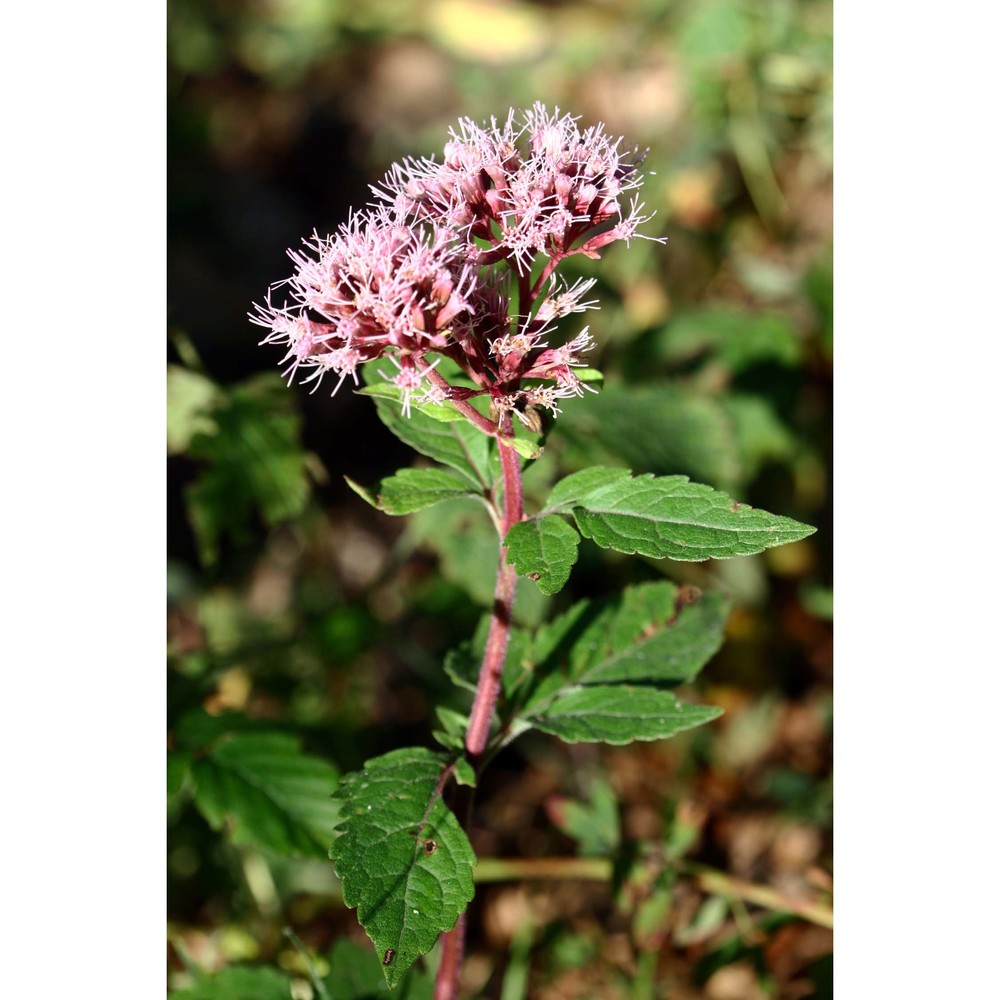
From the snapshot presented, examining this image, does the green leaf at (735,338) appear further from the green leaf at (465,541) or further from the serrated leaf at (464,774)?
the serrated leaf at (464,774)

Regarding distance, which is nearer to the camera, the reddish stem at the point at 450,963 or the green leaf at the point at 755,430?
the reddish stem at the point at 450,963

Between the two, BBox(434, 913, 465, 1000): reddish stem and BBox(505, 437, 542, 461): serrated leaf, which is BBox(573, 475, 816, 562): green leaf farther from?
BBox(434, 913, 465, 1000): reddish stem

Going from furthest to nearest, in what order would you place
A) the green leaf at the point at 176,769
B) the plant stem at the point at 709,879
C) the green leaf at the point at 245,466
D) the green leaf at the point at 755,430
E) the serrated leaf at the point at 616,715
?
the green leaf at the point at 755,430
the green leaf at the point at 245,466
the plant stem at the point at 709,879
the green leaf at the point at 176,769
the serrated leaf at the point at 616,715

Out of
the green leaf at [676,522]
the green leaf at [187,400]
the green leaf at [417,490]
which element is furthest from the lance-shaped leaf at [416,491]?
the green leaf at [187,400]

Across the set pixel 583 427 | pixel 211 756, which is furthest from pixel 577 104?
pixel 211 756

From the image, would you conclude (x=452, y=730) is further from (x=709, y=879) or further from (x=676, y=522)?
(x=709, y=879)

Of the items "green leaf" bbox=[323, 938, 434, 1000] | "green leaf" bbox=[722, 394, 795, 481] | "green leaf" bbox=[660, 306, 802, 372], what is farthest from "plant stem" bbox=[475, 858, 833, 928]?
"green leaf" bbox=[660, 306, 802, 372]

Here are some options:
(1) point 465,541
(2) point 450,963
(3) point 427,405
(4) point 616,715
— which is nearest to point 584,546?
(1) point 465,541
